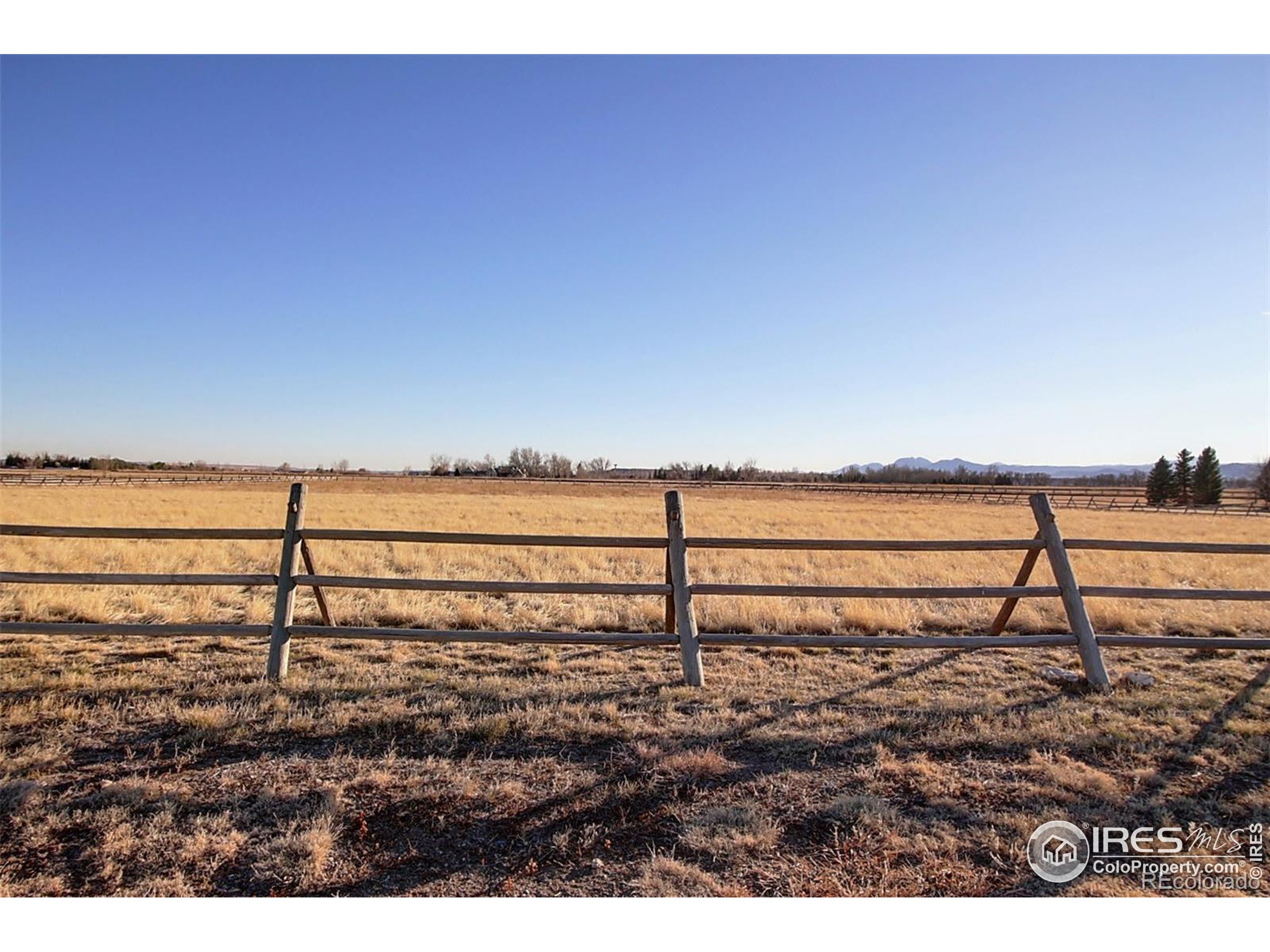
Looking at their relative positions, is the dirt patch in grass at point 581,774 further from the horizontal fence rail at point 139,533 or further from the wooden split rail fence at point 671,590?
the horizontal fence rail at point 139,533

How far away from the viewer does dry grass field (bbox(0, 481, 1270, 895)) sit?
2.49 metres

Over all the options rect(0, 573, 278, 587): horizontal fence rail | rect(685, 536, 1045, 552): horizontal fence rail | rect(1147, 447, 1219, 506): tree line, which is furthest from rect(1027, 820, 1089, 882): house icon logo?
rect(1147, 447, 1219, 506): tree line

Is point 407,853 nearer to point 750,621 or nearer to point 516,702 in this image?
point 516,702

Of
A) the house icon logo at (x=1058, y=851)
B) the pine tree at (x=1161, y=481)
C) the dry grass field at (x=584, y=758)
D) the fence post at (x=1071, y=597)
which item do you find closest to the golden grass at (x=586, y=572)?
the dry grass field at (x=584, y=758)

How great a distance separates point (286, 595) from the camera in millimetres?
4805

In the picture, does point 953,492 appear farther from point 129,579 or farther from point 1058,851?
point 129,579

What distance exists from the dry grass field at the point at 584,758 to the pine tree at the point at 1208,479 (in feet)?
252

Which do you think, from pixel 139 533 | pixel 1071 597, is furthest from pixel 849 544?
pixel 139 533

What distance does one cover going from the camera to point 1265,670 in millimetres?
5113

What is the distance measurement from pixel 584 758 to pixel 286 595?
291cm

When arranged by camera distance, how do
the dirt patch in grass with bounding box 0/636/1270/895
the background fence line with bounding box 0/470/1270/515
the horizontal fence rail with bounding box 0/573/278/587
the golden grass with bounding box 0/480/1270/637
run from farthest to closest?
1. the background fence line with bounding box 0/470/1270/515
2. the golden grass with bounding box 0/480/1270/637
3. the horizontal fence rail with bounding box 0/573/278/587
4. the dirt patch in grass with bounding box 0/636/1270/895

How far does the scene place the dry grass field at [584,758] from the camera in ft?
8.18

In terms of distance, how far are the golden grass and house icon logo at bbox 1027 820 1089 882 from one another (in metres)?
3.65

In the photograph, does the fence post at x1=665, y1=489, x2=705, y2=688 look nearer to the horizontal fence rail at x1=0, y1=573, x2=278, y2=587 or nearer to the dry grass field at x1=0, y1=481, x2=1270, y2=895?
the dry grass field at x1=0, y1=481, x2=1270, y2=895
